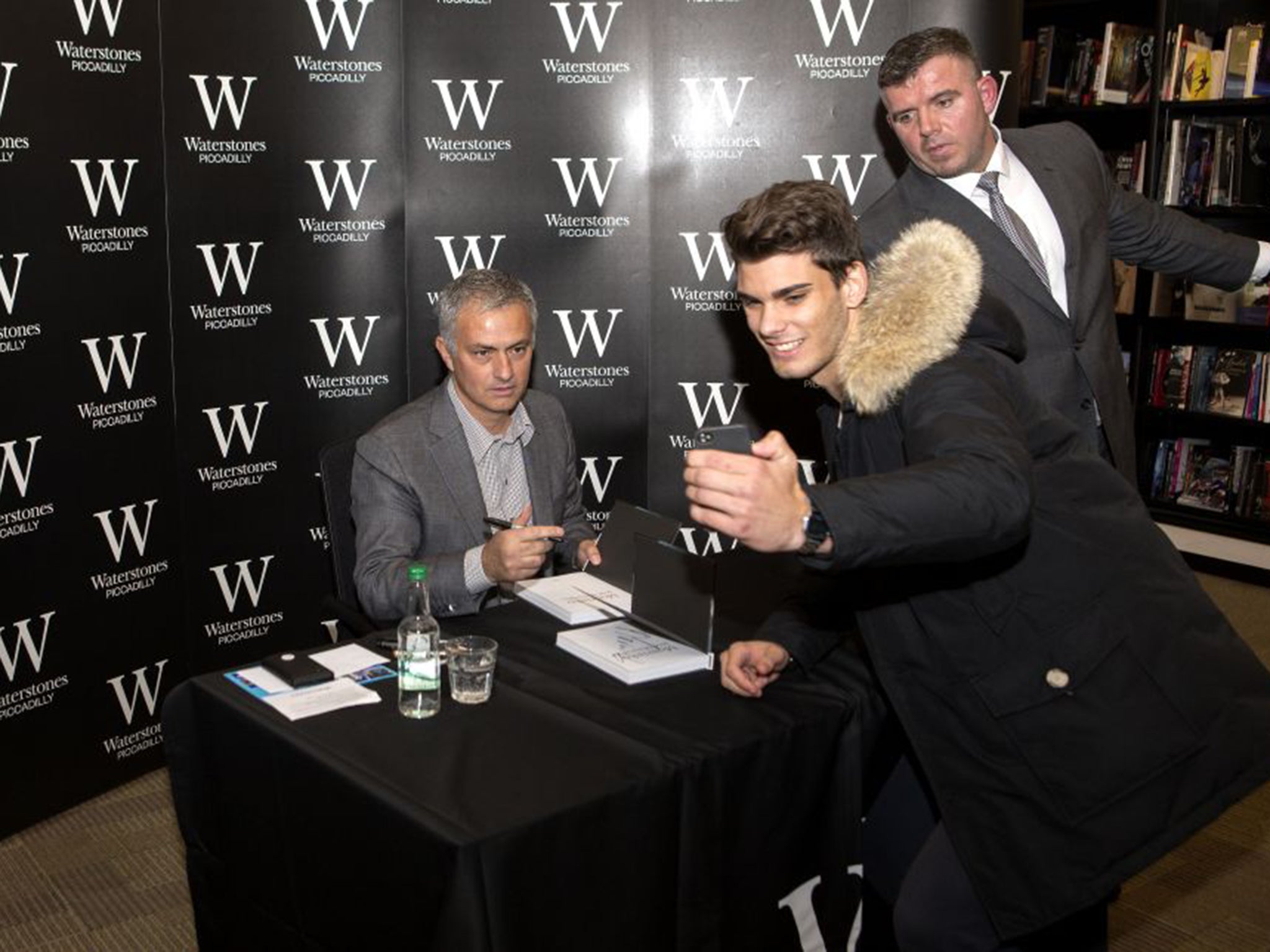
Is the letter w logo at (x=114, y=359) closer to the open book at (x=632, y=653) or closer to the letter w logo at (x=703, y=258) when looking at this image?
the letter w logo at (x=703, y=258)

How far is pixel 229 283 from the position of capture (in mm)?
4016

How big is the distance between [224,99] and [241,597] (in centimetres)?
154

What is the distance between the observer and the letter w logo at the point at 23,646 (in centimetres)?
349

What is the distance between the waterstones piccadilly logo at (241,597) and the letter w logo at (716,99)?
202cm

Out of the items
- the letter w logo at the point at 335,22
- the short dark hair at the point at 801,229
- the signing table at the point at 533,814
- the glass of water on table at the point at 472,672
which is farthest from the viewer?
the letter w logo at the point at 335,22

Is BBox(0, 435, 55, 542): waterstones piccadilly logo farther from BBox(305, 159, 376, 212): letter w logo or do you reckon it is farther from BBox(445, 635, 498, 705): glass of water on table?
BBox(445, 635, 498, 705): glass of water on table

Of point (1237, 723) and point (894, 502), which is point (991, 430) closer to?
point (894, 502)

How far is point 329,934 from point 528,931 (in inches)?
15.5

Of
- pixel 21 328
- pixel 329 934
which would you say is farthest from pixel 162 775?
pixel 329 934

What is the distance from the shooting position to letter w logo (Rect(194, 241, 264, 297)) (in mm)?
3965

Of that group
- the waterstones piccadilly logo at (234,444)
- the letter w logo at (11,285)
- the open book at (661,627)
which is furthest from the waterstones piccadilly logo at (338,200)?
the open book at (661,627)

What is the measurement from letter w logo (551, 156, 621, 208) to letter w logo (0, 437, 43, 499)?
1.81 meters

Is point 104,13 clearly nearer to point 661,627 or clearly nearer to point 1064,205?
point 661,627

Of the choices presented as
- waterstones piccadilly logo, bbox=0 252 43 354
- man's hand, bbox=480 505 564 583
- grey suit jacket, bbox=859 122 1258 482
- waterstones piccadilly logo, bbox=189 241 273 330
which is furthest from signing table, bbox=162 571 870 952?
waterstones piccadilly logo, bbox=189 241 273 330
